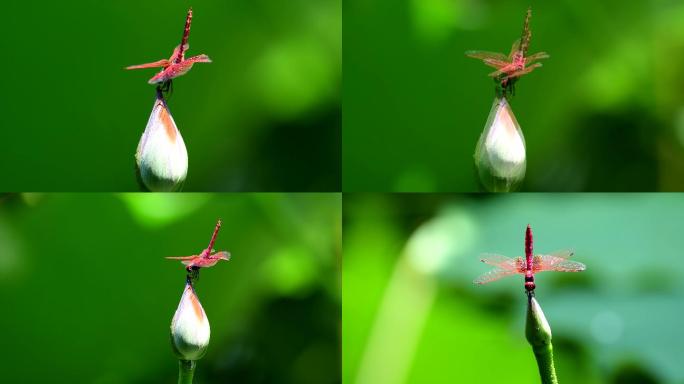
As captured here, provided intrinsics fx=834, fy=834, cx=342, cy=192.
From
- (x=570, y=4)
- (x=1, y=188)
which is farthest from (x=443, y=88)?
(x=1, y=188)

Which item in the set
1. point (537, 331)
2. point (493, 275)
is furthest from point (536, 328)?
point (493, 275)

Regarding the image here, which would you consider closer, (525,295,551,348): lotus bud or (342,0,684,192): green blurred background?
(525,295,551,348): lotus bud

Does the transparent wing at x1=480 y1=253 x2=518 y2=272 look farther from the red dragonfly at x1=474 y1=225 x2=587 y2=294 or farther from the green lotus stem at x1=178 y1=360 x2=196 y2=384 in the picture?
the green lotus stem at x1=178 y1=360 x2=196 y2=384

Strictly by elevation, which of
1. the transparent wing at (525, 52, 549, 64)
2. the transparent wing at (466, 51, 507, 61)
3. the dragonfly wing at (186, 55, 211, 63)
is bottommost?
the dragonfly wing at (186, 55, 211, 63)

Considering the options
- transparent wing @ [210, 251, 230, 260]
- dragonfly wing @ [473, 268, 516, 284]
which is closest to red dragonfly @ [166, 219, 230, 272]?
transparent wing @ [210, 251, 230, 260]

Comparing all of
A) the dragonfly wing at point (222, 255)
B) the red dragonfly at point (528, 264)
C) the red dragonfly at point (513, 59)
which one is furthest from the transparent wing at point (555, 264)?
the dragonfly wing at point (222, 255)

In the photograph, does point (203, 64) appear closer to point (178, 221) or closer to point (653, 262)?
point (178, 221)
